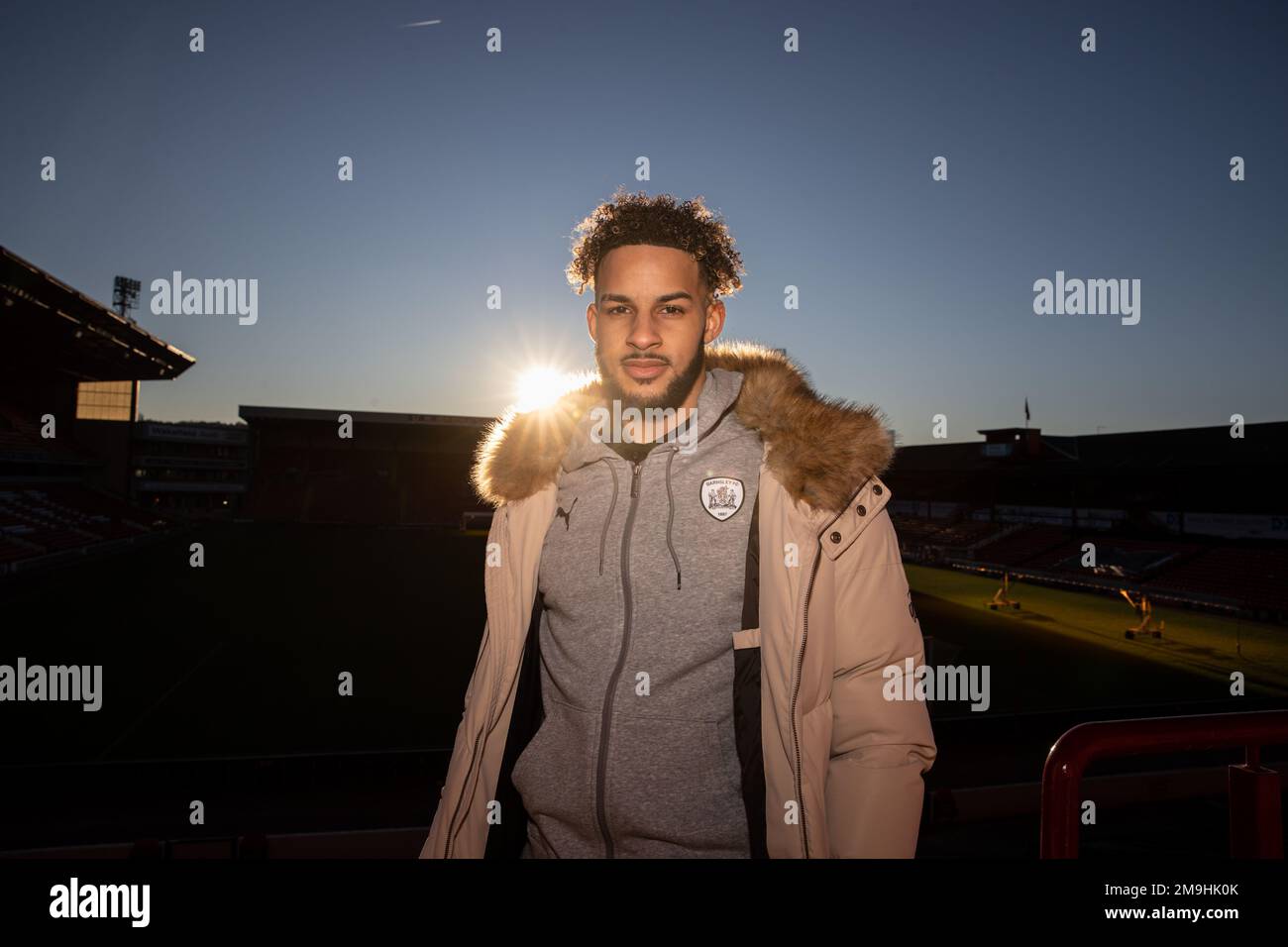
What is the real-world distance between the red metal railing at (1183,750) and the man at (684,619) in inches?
17.1

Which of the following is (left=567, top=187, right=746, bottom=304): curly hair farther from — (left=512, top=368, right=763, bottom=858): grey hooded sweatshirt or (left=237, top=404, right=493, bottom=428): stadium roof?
(left=237, top=404, right=493, bottom=428): stadium roof

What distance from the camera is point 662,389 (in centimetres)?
179

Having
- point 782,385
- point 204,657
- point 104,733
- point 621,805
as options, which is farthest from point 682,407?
point 204,657

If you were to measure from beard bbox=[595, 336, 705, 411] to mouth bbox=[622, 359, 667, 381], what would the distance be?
0.05 feet

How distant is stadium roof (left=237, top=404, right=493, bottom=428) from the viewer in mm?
37750

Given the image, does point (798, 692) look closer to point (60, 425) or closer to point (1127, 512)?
point (1127, 512)

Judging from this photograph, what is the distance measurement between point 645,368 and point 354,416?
4049 centimetres

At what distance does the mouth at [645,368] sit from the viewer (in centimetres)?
180

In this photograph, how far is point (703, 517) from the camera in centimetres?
169

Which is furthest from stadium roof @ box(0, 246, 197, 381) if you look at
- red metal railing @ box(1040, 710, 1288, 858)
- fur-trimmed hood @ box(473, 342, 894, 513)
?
red metal railing @ box(1040, 710, 1288, 858)

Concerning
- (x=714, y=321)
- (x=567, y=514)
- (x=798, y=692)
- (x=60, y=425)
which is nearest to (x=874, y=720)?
(x=798, y=692)

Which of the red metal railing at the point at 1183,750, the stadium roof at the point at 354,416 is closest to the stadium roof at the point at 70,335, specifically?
the stadium roof at the point at 354,416
